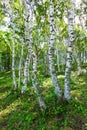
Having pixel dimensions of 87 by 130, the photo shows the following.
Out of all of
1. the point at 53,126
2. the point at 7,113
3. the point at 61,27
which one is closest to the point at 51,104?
the point at 53,126

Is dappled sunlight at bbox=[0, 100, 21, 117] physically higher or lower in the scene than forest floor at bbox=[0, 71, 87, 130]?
lower

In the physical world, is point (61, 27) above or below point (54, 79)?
above

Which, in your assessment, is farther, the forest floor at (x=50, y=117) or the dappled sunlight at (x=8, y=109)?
the dappled sunlight at (x=8, y=109)

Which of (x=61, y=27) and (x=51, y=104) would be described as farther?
(x=61, y=27)

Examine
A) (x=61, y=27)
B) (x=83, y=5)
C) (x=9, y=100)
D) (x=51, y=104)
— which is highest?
(x=83, y=5)

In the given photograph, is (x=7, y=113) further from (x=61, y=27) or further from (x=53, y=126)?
(x=61, y=27)

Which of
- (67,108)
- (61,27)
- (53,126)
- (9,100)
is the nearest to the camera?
(53,126)

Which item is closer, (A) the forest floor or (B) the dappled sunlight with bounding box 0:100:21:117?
(A) the forest floor

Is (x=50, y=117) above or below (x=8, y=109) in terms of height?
above

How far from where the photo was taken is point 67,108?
39.3 feet

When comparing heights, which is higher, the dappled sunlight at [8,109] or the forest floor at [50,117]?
the forest floor at [50,117]

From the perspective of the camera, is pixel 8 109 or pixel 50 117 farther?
pixel 8 109

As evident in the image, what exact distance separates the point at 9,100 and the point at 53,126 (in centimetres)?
820

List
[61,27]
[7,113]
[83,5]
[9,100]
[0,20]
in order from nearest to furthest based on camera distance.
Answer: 1. [7,113]
2. [9,100]
3. [0,20]
4. [83,5]
5. [61,27]
